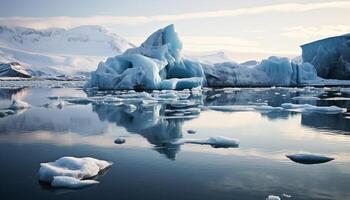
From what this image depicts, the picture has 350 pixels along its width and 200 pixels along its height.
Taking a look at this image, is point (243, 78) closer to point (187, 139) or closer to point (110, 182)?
point (187, 139)

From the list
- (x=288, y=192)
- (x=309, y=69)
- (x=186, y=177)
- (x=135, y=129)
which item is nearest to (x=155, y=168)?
(x=186, y=177)

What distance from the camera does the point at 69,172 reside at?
6.15 metres

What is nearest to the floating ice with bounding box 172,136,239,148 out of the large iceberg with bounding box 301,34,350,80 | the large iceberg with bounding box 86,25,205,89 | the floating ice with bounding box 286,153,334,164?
the floating ice with bounding box 286,153,334,164

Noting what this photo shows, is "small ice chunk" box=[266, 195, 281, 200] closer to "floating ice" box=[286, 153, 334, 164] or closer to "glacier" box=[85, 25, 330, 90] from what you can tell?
"floating ice" box=[286, 153, 334, 164]

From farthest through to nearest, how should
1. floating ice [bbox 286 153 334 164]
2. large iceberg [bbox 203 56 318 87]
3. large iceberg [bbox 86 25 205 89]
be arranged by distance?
large iceberg [bbox 203 56 318 87] → large iceberg [bbox 86 25 205 89] → floating ice [bbox 286 153 334 164]

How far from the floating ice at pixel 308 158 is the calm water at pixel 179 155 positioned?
6.7 inches

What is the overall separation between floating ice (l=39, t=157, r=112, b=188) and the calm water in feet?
0.51

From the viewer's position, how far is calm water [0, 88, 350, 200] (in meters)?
5.76

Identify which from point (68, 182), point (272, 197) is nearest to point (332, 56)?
point (272, 197)

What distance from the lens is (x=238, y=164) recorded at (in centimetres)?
737

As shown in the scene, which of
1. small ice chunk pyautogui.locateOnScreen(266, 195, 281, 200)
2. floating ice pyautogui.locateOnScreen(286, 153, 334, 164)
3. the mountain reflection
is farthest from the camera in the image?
the mountain reflection

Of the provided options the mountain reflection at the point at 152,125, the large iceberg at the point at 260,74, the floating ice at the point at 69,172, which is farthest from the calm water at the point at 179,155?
the large iceberg at the point at 260,74

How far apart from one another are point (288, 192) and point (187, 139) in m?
4.28

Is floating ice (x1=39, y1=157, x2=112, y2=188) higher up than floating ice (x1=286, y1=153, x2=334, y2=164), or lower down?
higher up
